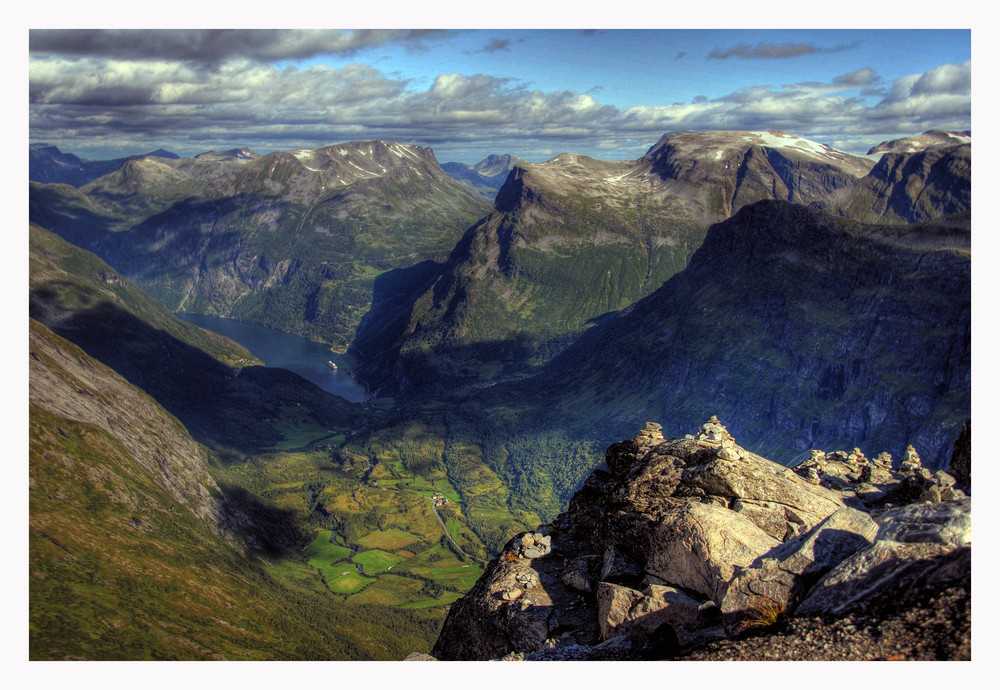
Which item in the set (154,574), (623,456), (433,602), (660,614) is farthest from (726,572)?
Result: (433,602)

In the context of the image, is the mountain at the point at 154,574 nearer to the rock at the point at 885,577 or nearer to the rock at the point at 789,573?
the rock at the point at 789,573

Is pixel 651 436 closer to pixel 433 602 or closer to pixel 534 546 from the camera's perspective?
pixel 534 546

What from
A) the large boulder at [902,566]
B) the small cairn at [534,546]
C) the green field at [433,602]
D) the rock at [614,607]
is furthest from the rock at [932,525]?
the green field at [433,602]

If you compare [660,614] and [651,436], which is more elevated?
[651,436]

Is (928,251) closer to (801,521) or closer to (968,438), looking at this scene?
(968,438)

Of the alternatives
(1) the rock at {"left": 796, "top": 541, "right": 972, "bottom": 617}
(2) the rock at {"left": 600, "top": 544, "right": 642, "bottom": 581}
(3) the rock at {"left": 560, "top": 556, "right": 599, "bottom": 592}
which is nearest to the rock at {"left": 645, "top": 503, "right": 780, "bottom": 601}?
(2) the rock at {"left": 600, "top": 544, "right": 642, "bottom": 581}

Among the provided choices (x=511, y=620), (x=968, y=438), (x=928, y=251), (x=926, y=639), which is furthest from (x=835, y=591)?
(x=928, y=251)

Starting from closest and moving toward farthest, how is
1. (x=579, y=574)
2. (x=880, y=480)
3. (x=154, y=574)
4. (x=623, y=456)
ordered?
(x=579, y=574) → (x=623, y=456) → (x=880, y=480) → (x=154, y=574)
